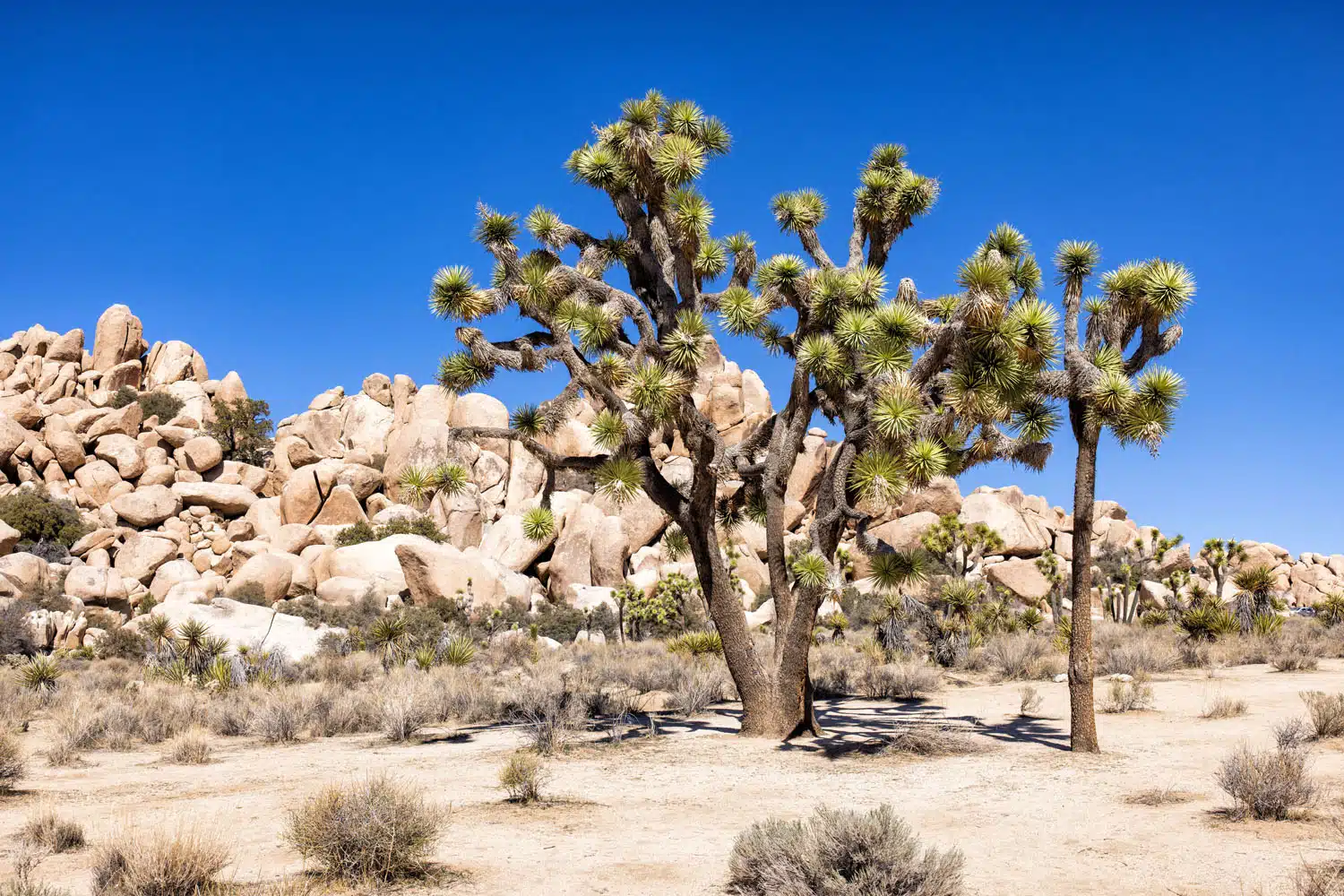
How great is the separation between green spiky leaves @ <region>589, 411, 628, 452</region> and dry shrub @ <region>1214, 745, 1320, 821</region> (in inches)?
274

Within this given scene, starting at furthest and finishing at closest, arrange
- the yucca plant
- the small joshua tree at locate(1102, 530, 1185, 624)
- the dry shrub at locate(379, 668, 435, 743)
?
1. the small joshua tree at locate(1102, 530, 1185, 624)
2. the yucca plant
3. the dry shrub at locate(379, 668, 435, 743)

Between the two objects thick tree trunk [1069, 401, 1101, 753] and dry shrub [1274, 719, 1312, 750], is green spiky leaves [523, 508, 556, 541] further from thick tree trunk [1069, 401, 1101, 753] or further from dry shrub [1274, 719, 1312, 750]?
dry shrub [1274, 719, 1312, 750]

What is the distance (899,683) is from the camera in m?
16.9

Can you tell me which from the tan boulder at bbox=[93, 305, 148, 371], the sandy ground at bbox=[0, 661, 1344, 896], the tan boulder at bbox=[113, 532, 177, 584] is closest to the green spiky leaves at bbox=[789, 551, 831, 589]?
the sandy ground at bbox=[0, 661, 1344, 896]

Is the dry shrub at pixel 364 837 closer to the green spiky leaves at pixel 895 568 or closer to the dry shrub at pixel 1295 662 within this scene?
the green spiky leaves at pixel 895 568

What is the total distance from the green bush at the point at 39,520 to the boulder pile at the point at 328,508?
2.45 ft

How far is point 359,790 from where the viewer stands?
6.61 meters

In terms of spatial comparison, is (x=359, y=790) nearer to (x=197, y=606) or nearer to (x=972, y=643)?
(x=972, y=643)

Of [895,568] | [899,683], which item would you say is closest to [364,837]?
[895,568]

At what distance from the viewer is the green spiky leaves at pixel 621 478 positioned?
1160 cm

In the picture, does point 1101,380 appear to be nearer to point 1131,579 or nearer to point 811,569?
point 811,569

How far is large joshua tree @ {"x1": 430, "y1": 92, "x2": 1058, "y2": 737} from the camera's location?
35.6 feet

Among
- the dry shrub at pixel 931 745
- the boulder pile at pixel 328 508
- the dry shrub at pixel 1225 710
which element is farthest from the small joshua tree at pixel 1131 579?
the dry shrub at pixel 931 745

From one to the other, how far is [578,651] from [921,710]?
1171 cm
